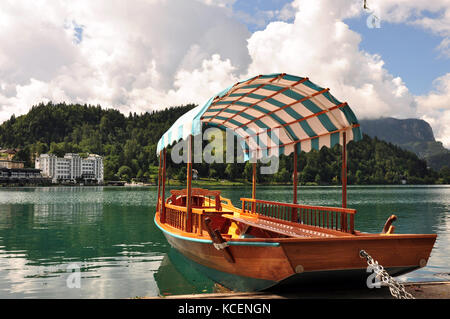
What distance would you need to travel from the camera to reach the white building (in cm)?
15862

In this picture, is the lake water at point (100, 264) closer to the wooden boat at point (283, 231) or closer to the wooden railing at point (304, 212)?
the wooden boat at point (283, 231)

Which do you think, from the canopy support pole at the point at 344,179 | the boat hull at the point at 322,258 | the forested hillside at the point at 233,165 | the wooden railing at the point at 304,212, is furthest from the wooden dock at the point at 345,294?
the forested hillside at the point at 233,165

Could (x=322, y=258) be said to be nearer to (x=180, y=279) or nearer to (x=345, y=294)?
(x=345, y=294)

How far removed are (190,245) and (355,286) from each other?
4049mm

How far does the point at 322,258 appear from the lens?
6.30 meters

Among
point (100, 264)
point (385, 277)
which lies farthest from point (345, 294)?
point (100, 264)

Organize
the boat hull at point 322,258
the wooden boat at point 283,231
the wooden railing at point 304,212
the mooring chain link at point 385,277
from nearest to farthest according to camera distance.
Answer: the mooring chain link at point 385,277 → the boat hull at point 322,258 → the wooden boat at point 283,231 → the wooden railing at point 304,212

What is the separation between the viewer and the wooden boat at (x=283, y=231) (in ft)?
20.8

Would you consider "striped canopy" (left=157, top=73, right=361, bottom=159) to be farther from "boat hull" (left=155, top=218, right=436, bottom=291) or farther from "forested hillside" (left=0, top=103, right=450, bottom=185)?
"forested hillside" (left=0, top=103, right=450, bottom=185)

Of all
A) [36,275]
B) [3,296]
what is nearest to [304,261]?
[3,296]

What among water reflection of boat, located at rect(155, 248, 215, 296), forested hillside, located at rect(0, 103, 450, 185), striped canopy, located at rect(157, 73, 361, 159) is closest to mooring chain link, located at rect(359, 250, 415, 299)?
water reflection of boat, located at rect(155, 248, 215, 296)

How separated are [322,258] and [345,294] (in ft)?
2.74

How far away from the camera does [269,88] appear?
1002cm

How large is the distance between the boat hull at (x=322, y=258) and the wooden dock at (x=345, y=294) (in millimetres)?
167
